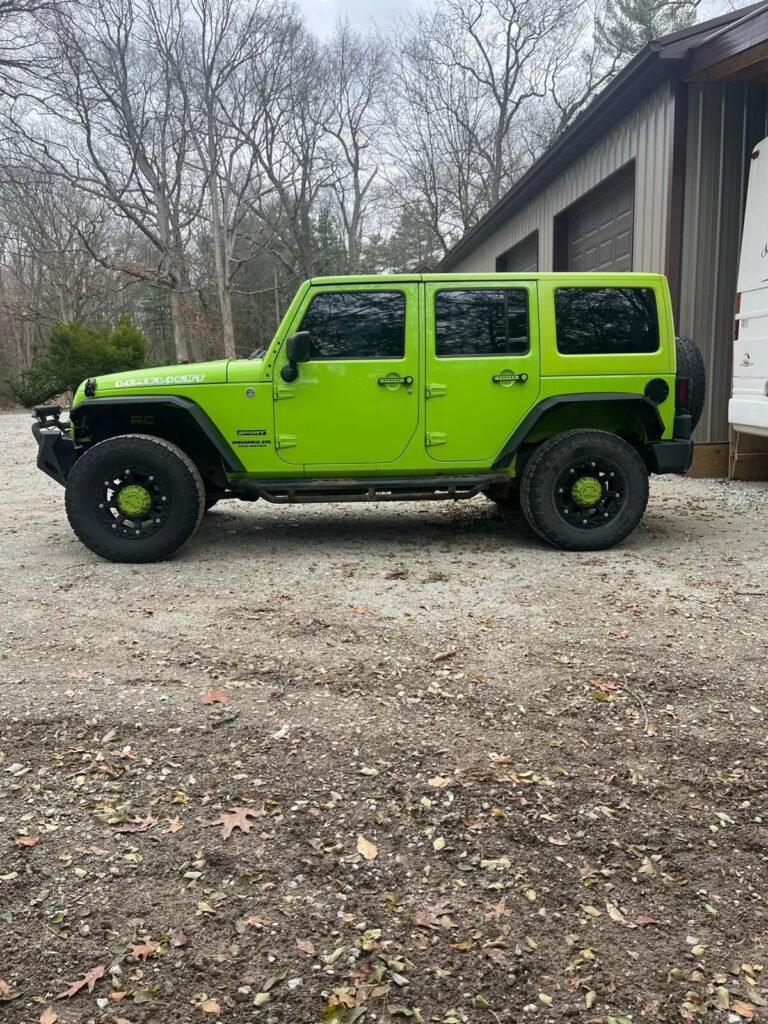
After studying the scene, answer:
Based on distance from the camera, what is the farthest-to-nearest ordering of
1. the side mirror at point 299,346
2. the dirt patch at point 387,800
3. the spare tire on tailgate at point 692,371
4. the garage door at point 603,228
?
the garage door at point 603,228, the spare tire on tailgate at point 692,371, the side mirror at point 299,346, the dirt patch at point 387,800

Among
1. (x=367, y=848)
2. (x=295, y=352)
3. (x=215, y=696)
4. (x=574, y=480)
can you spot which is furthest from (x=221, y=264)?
(x=367, y=848)

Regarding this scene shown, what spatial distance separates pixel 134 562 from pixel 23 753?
8.64ft

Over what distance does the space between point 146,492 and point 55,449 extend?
2.75 feet

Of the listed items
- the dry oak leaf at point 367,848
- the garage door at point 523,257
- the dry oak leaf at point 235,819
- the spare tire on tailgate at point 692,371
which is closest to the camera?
the dry oak leaf at point 367,848

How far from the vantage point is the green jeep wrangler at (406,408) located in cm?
522

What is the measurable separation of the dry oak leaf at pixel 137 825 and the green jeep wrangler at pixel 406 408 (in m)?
3.06

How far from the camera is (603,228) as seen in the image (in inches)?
397

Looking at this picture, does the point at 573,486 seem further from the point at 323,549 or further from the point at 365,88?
the point at 365,88

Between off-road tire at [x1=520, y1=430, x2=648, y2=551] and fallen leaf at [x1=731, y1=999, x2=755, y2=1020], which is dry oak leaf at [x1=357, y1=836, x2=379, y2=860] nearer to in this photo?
fallen leaf at [x1=731, y1=999, x2=755, y2=1020]

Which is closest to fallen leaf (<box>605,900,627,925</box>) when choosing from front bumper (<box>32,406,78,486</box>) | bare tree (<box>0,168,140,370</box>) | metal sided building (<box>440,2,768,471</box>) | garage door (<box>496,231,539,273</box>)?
front bumper (<box>32,406,78,486</box>)

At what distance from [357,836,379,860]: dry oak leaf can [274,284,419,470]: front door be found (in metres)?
3.46

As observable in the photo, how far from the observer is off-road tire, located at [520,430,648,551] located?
5.34 meters

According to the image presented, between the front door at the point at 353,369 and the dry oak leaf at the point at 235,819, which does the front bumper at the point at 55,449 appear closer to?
the front door at the point at 353,369

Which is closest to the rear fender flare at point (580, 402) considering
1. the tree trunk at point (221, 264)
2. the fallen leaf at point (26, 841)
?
the fallen leaf at point (26, 841)
